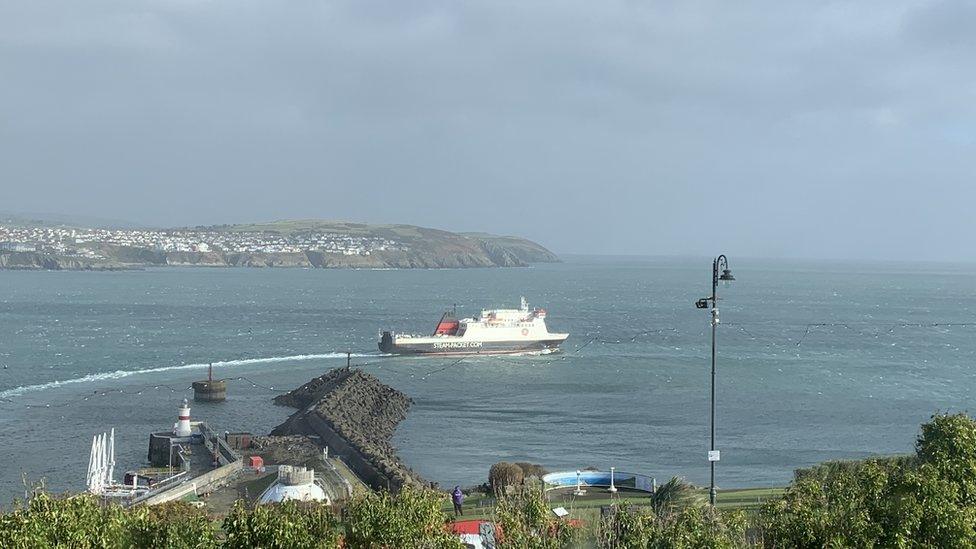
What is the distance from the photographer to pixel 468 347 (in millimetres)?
67438

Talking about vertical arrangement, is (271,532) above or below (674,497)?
above

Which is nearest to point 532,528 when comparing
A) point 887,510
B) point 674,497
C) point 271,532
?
point 271,532

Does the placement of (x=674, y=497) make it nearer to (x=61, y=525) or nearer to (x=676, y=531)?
(x=676, y=531)

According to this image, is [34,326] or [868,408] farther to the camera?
[34,326]

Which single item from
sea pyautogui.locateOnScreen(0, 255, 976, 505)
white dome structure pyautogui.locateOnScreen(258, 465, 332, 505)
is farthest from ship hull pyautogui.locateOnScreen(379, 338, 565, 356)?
white dome structure pyautogui.locateOnScreen(258, 465, 332, 505)

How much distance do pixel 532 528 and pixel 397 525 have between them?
1.61m

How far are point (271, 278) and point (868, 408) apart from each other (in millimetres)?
134512

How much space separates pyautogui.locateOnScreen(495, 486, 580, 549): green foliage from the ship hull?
176 ft

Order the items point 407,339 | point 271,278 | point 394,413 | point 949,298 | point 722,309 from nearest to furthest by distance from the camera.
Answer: point 394,413 → point 407,339 → point 722,309 → point 949,298 → point 271,278

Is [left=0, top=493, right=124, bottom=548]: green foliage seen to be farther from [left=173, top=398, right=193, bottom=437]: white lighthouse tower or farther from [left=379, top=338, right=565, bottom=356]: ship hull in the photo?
[left=379, top=338, right=565, bottom=356]: ship hull

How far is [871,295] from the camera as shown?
5285 inches

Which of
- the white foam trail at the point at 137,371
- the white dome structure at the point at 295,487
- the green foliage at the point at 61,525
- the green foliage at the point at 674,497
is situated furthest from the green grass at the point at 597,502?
the white foam trail at the point at 137,371

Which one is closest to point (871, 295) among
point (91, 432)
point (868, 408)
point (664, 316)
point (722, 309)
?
point (722, 309)

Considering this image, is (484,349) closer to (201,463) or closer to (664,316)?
(664,316)
